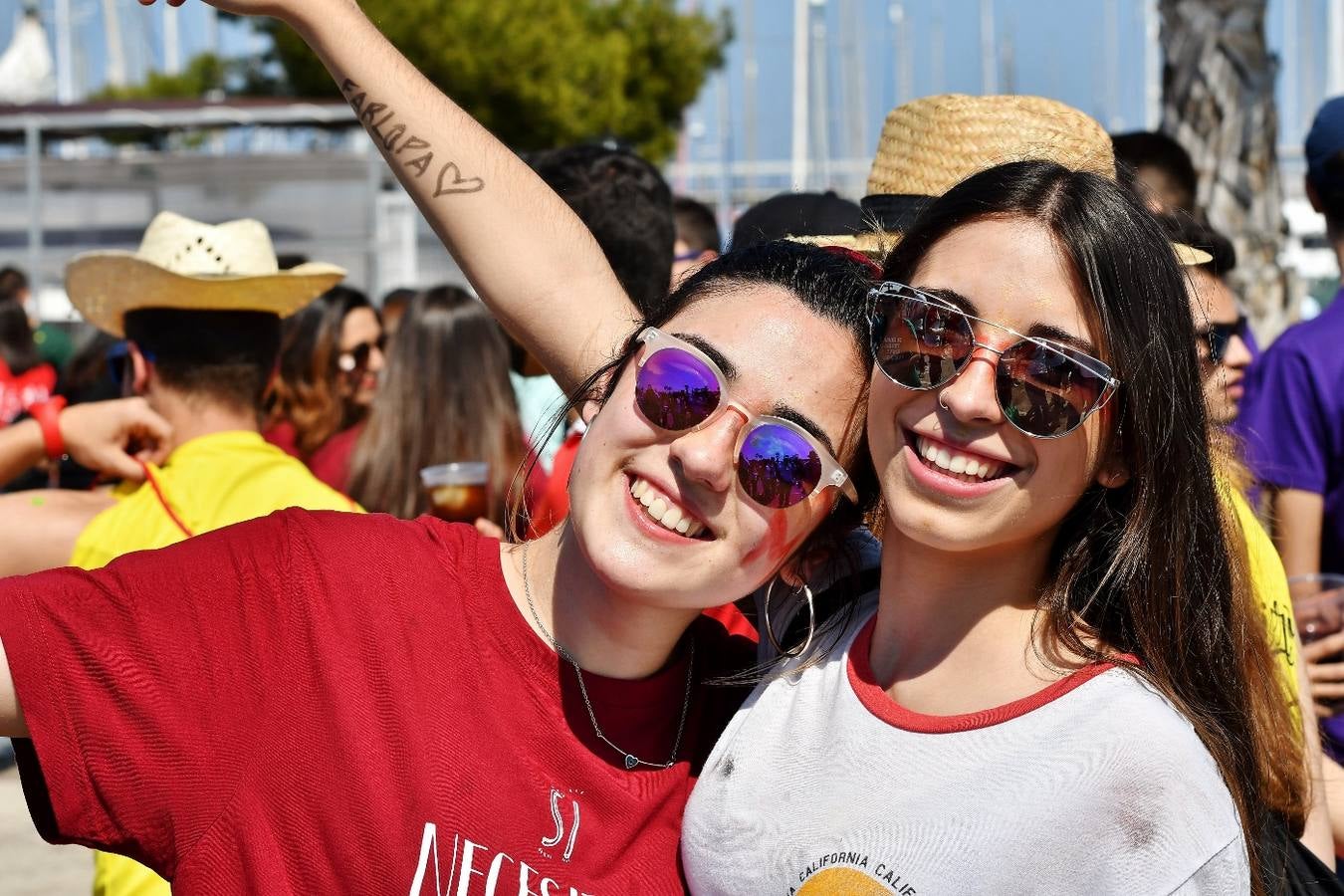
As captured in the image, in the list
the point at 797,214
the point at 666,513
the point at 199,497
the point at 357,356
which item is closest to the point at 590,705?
the point at 666,513

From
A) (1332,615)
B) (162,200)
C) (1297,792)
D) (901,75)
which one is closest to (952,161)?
(1332,615)

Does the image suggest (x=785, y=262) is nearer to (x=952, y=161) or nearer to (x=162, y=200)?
(x=952, y=161)

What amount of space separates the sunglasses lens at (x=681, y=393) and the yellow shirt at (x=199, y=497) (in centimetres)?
123

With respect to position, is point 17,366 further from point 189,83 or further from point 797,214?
point 189,83

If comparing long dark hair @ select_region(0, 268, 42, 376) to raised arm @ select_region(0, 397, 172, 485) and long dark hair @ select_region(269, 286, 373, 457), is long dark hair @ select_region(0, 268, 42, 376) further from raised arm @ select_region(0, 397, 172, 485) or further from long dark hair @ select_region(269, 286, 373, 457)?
raised arm @ select_region(0, 397, 172, 485)

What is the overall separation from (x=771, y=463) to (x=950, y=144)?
1020 mm

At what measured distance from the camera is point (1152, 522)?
72.9 inches

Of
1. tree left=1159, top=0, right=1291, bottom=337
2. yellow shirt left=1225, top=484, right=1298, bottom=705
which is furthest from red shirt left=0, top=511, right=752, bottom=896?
tree left=1159, top=0, right=1291, bottom=337

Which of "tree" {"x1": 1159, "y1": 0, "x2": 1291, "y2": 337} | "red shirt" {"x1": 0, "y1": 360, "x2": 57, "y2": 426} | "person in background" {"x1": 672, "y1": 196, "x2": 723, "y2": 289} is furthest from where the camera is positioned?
"tree" {"x1": 1159, "y1": 0, "x2": 1291, "y2": 337}

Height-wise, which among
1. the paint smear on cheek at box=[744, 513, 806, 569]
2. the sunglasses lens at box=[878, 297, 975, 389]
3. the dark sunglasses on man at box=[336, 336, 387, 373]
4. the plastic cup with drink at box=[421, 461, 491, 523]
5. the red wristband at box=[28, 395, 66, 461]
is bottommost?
the dark sunglasses on man at box=[336, 336, 387, 373]

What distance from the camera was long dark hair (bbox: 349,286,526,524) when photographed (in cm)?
457

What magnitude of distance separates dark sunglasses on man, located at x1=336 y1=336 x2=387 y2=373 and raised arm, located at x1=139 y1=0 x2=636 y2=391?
4.00 metres

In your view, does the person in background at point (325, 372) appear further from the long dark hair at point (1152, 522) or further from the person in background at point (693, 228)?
the long dark hair at point (1152, 522)

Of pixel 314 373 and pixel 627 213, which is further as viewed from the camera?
pixel 314 373
